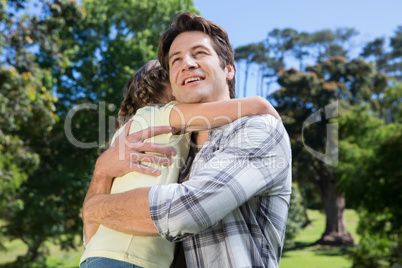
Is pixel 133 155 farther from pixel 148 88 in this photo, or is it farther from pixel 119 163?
pixel 148 88

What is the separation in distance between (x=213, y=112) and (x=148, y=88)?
0.63m

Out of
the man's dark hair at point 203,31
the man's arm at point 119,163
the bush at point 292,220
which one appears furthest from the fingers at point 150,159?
the bush at point 292,220

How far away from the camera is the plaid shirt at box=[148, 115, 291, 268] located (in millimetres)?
1309

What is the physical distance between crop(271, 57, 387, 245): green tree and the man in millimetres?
21034

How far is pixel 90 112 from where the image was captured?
16.0 m

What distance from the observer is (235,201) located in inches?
52.1

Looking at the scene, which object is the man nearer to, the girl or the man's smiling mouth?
the girl

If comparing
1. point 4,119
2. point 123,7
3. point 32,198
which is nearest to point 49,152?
point 32,198

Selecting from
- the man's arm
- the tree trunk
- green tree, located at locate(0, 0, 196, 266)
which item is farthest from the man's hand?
the tree trunk

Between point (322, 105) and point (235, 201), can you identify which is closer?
point (235, 201)

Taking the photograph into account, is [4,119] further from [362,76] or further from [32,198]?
[362,76]

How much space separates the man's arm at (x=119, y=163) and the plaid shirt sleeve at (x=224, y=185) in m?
0.26

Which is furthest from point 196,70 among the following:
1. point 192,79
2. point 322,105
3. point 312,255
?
point 322,105

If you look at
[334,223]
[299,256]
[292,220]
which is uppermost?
[292,220]
